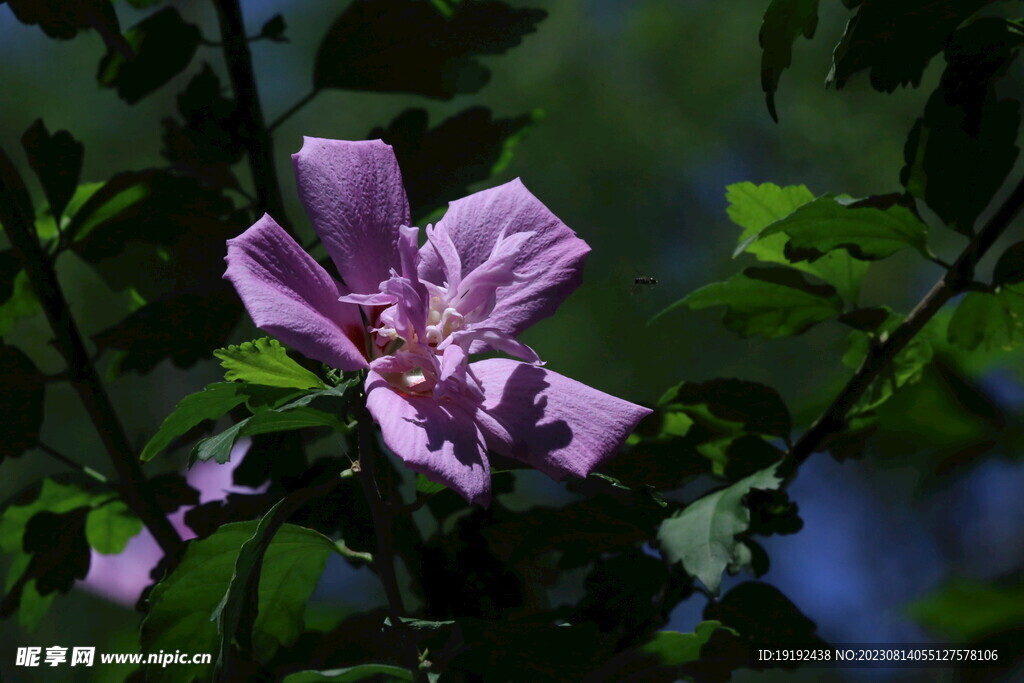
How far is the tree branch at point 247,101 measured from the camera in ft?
2.30

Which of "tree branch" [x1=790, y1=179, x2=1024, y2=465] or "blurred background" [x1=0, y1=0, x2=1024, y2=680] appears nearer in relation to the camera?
"tree branch" [x1=790, y1=179, x2=1024, y2=465]

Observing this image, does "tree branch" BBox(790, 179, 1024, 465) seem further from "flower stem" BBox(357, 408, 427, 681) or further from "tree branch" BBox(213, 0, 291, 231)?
"tree branch" BBox(213, 0, 291, 231)


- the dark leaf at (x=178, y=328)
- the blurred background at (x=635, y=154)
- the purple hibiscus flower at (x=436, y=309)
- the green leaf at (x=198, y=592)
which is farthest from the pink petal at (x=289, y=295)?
the blurred background at (x=635, y=154)

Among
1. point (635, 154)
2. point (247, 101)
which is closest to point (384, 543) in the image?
point (247, 101)

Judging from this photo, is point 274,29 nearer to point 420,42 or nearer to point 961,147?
point 420,42

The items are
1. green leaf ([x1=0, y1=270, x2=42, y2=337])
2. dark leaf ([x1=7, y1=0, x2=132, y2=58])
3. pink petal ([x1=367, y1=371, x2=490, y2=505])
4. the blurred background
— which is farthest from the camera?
the blurred background

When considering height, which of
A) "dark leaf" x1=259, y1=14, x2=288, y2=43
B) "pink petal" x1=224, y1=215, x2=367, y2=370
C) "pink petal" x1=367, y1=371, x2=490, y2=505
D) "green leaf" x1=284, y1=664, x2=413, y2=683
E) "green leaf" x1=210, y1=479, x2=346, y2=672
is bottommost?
"green leaf" x1=284, y1=664, x2=413, y2=683

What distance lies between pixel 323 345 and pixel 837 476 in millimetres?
1524

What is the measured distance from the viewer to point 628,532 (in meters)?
0.61

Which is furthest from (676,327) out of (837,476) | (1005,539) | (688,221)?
(1005,539)

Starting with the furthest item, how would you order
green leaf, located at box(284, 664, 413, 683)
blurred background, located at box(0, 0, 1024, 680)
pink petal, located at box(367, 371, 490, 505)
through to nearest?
blurred background, located at box(0, 0, 1024, 680), green leaf, located at box(284, 664, 413, 683), pink petal, located at box(367, 371, 490, 505)

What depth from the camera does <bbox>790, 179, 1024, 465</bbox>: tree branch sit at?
0.58m

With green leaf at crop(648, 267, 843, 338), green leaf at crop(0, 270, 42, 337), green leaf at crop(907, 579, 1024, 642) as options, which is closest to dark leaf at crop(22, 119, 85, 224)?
green leaf at crop(0, 270, 42, 337)

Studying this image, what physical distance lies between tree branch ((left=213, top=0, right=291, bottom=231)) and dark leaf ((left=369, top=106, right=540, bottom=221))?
0.28ft
